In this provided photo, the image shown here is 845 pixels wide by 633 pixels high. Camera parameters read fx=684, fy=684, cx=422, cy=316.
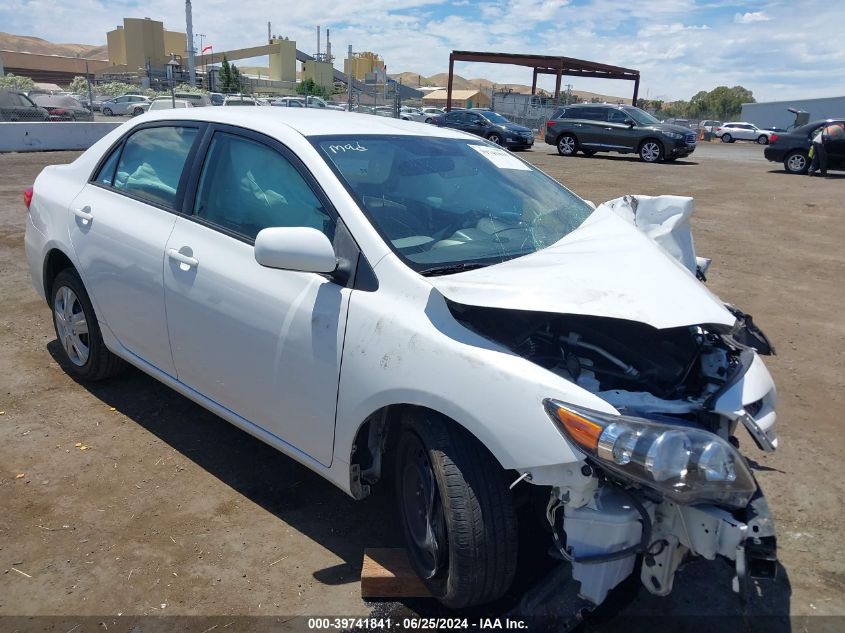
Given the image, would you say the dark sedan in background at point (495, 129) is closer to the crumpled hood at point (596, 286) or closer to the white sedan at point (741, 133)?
the crumpled hood at point (596, 286)

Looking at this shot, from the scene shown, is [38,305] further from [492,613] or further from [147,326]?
[492,613]

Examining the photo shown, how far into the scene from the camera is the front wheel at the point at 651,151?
21216 millimetres

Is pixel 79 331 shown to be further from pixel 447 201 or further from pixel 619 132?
pixel 619 132

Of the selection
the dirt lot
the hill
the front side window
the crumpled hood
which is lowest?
the dirt lot

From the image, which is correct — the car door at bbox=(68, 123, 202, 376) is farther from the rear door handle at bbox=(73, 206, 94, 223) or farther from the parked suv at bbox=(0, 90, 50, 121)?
the parked suv at bbox=(0, 90, 50, 121)

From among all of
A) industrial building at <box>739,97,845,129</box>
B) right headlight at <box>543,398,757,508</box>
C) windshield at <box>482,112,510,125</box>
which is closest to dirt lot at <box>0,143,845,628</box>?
right headlight at <box>543,398,757,508</box>

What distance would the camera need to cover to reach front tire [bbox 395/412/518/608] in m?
Result: 2.32

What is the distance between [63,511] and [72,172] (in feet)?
7.23

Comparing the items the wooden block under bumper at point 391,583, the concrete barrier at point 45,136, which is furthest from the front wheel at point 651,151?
the wooden block under bumper at point 391,583

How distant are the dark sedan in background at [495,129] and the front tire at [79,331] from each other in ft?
68.3

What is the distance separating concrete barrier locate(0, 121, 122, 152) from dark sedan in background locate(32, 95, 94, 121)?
2.59 meters

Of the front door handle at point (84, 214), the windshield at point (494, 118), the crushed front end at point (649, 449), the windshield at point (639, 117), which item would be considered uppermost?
the windshield at point (639, 117)

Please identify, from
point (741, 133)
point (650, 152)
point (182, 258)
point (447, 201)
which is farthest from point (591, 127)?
point (741, 133)

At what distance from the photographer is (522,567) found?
2822 millimetres
